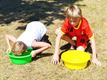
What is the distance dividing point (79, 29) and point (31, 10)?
9.05ft

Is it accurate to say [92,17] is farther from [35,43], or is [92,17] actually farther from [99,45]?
[35,43]

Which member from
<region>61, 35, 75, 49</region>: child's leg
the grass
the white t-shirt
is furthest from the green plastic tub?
<region>61, 35, 75, 49</region>: child's leg

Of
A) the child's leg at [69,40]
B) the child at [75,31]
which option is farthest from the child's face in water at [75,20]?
the child's leg at [69,40]

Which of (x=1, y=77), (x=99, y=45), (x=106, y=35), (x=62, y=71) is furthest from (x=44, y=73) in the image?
(x=106, y=35)

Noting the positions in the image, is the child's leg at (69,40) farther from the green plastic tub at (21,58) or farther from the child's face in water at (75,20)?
the green plastic tub at (21,58)

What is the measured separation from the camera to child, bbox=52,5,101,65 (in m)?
4.92

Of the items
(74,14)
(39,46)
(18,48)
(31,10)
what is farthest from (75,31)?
(31,10)

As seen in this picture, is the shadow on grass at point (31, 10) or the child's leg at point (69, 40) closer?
the child's leg at point (69, 40)

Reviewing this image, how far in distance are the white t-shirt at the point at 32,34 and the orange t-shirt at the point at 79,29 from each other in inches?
21.6

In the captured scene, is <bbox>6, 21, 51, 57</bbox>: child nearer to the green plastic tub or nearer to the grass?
the green plastic tub

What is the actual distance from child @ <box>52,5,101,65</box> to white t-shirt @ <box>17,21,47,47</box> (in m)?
0.46

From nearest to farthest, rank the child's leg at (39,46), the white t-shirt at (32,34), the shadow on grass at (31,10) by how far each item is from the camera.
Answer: the child's leg at (39,46) → the white t-shirt at (32,34) → the shadow on grass at (31,10)

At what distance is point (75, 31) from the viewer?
5309 mm

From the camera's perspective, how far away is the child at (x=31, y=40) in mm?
4930
